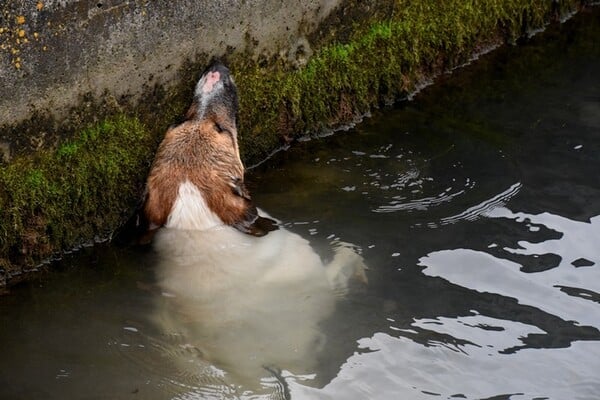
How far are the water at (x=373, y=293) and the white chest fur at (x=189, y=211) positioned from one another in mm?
117

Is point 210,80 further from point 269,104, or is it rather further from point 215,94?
point 269,104

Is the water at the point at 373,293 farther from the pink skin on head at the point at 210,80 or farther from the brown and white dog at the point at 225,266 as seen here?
the pink skin on head at the point at 210,80

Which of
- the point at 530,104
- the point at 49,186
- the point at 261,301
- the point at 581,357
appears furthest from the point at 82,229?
the point at 530,104

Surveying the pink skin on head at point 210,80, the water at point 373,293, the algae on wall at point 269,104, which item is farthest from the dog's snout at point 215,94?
the water at point 373,293

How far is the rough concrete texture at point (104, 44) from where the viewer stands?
572cm

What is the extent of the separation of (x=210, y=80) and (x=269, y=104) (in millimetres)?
735

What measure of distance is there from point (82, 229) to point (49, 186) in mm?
386

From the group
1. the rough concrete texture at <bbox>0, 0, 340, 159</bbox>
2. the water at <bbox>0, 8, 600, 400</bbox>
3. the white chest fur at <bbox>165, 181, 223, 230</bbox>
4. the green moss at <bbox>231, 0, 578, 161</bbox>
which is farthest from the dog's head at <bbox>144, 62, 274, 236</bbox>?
the green moss at <bbox>231, 0, 578, 161</bbox>

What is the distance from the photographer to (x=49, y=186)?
6039 mm

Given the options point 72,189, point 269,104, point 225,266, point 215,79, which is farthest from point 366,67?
point 72,189

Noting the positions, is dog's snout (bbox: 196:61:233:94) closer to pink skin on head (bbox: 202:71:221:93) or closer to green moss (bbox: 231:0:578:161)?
pink skin on head (bbox: 202:71:221:93)

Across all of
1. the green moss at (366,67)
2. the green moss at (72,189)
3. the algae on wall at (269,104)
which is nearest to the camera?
the green moss at (72,189)

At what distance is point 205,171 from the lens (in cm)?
617

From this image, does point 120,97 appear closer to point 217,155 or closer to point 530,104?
point 217,155
